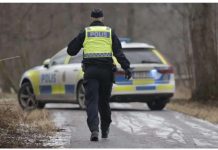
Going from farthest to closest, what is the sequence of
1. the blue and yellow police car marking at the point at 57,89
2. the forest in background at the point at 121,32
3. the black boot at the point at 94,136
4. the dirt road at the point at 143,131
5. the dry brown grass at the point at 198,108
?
the forest in background at the point at 121,32
the blue and yellow police car marking at the point at 57,89
the dry brown grass at the point at 198,108
the black boot at the point at 94,136
the dirt road at the point at 143,131

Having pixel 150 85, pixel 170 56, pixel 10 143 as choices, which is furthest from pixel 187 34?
pixel 170 56

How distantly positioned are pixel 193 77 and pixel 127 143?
9946 mm

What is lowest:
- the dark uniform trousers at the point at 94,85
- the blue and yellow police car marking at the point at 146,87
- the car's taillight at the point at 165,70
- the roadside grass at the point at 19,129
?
the blue and yellow police car marking at the point at 146,87

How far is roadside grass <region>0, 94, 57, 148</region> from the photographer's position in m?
9.69

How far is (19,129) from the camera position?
11266mm

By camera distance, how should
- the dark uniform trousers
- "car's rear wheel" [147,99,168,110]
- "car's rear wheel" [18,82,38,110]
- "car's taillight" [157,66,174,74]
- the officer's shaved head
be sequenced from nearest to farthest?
the dark uniform trousers → the officer's shaved head → "car's taillight" [157,66,174,74] → "car's rear wheel" [147,99,168,110] → "car's rear wheel" [18,82,38,110]

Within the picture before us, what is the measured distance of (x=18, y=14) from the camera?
24.5m

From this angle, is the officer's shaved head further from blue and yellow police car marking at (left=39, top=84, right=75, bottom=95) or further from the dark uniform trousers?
blue and yellow police car marking at (left=39, top=84, right=75, bottom=95)

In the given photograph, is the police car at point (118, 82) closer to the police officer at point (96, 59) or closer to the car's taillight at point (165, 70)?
the car's taillight at point (165, 70)

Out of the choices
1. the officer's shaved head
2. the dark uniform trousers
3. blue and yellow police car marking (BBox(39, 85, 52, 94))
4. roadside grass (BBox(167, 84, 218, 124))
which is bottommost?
roadside grass (BBox(167, 84, 218, 124))

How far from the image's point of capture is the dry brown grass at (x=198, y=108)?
15328 mm

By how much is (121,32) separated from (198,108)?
2637 centimetres

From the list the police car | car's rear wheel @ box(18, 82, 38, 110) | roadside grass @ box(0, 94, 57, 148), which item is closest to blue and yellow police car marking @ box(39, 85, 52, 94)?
the police car

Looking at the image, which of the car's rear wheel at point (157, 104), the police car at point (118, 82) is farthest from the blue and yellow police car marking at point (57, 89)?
the car's rear wheel at point (157, 104)
